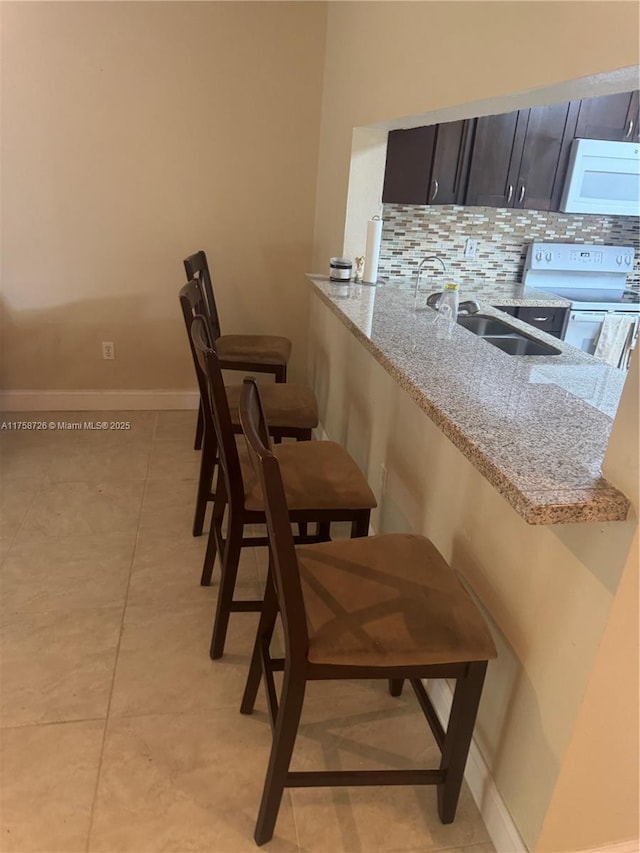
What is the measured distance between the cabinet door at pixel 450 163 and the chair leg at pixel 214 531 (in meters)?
1.81

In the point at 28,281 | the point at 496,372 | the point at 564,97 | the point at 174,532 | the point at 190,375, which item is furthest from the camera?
the point at 190,375

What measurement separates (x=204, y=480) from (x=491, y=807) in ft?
4.75

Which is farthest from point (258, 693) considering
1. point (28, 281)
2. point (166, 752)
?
point (28, 281)

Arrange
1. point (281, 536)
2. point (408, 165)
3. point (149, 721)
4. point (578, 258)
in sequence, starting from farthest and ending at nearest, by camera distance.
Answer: point (578, 258) → point (408, 165) → point (149, 721) → point (281, 536)

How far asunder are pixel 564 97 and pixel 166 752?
1.91 metres

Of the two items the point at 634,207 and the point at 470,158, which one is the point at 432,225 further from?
the point at 634,207

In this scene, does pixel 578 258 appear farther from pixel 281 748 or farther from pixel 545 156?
pixel 281 748

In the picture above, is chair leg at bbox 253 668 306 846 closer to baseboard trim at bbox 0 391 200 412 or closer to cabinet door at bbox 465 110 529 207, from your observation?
cabinet door at bbox 465 110 529 207

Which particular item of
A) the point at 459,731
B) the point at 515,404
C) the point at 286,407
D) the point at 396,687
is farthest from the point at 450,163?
the point at 459,731

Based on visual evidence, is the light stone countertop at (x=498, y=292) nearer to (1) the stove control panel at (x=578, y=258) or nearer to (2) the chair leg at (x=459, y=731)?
(1) the stove control panel at (x=578, y=258)

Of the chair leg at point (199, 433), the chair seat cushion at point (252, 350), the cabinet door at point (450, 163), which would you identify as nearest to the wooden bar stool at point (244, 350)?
the chair seat cushion at point (252, 350)

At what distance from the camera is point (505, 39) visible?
1.49m

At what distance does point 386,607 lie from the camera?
54.5 inches

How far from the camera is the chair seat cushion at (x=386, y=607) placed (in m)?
1.29
